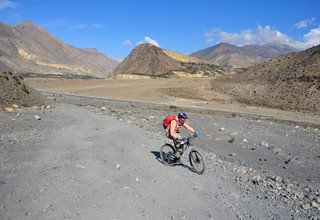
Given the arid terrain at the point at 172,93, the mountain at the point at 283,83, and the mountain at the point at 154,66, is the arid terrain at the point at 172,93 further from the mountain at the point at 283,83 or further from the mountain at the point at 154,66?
the mountain at the point at 154,66

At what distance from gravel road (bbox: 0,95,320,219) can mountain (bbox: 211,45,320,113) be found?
87.5 feet

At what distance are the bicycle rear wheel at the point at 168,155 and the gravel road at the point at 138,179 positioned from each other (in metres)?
0.35

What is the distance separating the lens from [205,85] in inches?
2581

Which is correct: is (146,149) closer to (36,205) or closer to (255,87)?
(36,205)

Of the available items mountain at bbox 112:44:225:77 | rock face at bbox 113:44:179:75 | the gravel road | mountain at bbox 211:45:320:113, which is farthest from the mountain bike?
rock face at bbox 113:44:179:75

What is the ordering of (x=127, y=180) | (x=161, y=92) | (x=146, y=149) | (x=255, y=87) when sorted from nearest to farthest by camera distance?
(x=127, y=180), (x=146, y=149), (x=255, y=87), (x=161, y=92)

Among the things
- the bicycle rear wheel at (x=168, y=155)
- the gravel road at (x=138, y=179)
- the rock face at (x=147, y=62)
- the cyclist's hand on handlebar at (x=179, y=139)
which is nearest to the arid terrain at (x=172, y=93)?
the gravel road at (x=138, y=179)

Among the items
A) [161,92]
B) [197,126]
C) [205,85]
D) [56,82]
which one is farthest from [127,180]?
[56,82]

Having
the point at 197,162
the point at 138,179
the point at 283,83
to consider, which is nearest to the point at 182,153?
the point at 197,162

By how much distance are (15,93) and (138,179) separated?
22694 millimetres

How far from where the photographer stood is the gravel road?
10.2m

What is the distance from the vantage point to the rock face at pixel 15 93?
3108 centimetres

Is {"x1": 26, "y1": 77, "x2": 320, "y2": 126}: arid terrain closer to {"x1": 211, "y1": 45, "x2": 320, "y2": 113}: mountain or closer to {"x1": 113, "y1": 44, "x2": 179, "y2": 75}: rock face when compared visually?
{"x1": 211, "y1": 45, "x2": 320, "y2": 113}: mountain

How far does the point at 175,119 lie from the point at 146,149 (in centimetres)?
352
